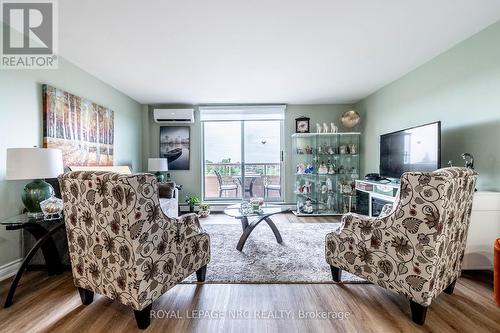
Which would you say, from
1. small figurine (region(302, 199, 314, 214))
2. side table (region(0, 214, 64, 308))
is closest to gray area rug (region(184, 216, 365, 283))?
small figurine (region(302, 199, 314, 214))

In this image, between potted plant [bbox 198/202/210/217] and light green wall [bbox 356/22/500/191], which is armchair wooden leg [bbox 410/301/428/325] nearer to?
light green wall [bbox 356/22/500/191]

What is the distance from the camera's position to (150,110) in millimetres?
4711

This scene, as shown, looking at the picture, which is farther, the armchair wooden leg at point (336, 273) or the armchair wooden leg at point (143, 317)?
the armchair wooden leg at point (336, 273)

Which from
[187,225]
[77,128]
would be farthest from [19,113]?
[187,225]

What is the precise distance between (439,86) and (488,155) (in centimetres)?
99

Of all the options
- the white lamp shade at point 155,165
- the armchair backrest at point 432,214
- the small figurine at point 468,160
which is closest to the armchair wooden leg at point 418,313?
the armchair backrest at point 432,214

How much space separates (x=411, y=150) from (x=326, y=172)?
5.73 ft

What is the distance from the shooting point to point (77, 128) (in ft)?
9.13

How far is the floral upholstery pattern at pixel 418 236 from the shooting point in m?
1.27

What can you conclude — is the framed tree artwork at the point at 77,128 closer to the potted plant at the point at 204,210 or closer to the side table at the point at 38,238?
the side table at the point at 38,238

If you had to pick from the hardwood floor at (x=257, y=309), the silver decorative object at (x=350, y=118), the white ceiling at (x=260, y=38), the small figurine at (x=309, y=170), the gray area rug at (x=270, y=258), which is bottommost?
the hardwood floor at (x=257, y=309)

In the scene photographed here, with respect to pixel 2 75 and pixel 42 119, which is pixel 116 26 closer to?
pixel 2 75

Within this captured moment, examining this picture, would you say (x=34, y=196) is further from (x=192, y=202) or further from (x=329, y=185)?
(x=329, y=185)

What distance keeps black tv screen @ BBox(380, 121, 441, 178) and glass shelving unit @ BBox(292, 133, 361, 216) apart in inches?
40.5
